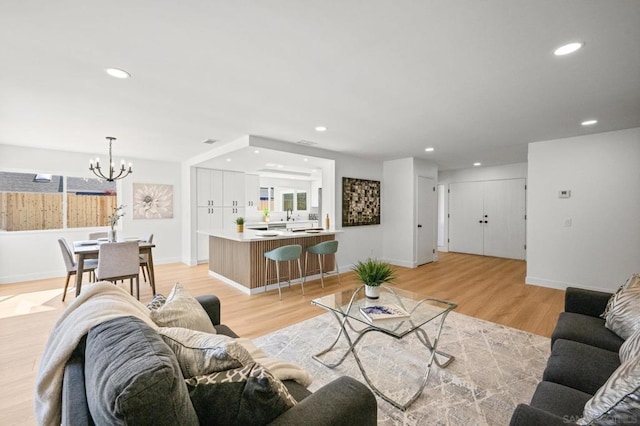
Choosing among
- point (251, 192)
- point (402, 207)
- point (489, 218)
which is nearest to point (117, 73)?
point (251, 192)

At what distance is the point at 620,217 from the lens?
3.94 meters

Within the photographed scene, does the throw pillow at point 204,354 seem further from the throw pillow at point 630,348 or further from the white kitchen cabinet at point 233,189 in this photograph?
the white kitchen cabinet at point 233,189

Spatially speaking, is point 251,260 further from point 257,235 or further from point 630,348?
point 630,348

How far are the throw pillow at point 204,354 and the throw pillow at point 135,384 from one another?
0.15 meters

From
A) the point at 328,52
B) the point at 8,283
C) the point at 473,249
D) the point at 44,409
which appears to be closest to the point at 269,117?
the point at 328,52

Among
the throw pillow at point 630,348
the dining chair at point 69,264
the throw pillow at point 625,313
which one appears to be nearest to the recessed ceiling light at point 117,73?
the dining chair at point 69,264

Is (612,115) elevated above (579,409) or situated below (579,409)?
above

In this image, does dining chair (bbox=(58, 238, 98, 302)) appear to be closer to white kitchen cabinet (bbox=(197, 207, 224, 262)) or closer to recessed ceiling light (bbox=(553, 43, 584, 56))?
white kitchen cabinet (bbox=(197, 207, 224, 262))

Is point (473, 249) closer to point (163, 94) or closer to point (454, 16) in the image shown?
point (454, 16)

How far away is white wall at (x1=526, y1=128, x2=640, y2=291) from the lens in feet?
12.8

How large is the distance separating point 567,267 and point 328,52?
4.88 m

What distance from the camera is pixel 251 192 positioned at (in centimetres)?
746

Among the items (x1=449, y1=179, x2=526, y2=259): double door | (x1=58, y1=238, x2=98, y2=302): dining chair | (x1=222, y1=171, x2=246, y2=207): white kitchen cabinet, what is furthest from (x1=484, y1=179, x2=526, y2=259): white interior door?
(x1=58, y1=238, x2=98, y2=302): dining chair

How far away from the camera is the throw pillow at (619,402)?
2.96 feet
